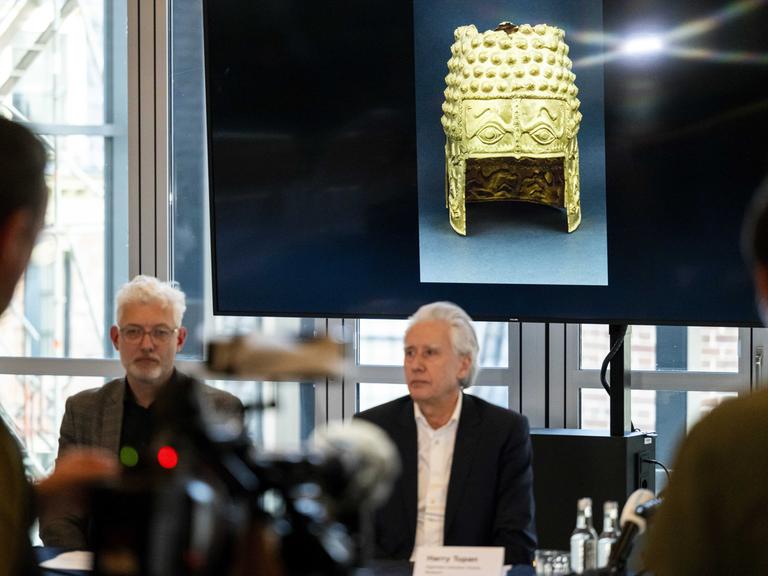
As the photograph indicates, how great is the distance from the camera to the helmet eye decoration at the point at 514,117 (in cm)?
516

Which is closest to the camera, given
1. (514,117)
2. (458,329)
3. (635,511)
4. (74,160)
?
(635,511)

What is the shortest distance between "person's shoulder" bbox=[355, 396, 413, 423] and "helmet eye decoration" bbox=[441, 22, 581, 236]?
4.83 ft

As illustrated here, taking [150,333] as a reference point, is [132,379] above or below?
below

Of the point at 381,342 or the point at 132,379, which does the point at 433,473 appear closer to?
the point at 132,379

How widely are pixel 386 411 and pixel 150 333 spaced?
41.9 inches

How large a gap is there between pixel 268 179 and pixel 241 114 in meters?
0.32

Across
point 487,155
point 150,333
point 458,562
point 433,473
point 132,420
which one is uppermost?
point 487,155

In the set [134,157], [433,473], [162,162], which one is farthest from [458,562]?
[134,157]

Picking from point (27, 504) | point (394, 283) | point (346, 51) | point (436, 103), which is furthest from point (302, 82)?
point (27, 504)

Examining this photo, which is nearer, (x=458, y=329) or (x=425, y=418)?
(x=425, y=418)

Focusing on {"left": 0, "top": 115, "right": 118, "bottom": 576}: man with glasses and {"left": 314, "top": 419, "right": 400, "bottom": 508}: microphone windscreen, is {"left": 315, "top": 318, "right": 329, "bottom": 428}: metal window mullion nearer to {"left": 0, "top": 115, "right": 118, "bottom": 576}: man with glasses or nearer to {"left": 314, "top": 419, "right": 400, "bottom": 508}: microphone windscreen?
{"left": 0, "top": 115, "right": 118, "bottom": 576}: man with glasses

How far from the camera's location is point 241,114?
551 cm

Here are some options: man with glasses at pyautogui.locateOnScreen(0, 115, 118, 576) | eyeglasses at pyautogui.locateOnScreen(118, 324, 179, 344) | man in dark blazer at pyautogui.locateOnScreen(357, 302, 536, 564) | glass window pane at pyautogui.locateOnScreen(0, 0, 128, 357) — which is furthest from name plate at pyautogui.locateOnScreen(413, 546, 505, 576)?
glass window pane at pyautogui.locateOnScreen(0, 0, 128, 357)

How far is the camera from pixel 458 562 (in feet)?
10.3
